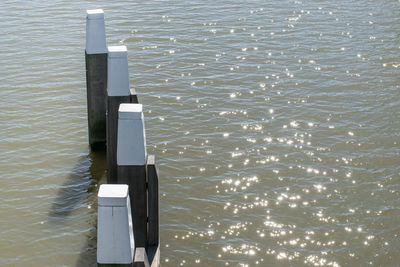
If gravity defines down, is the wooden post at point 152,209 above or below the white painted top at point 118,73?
below

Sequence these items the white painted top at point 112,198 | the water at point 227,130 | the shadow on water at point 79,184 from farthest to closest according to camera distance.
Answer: the shadow on water at point 79,184 → the water at point 227,130 → the white painted top at point 112,198

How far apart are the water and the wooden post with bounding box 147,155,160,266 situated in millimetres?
1098

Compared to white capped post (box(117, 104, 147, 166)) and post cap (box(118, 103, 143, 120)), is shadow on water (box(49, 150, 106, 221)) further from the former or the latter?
post cap (box(118, 103, 143, 120))

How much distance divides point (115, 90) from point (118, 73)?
224 millimetres

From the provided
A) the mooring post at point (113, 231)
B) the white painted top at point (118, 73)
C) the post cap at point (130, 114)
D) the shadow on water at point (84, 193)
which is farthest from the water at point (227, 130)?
the mooring post at point (113, 231)

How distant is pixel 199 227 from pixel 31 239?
2383 mm

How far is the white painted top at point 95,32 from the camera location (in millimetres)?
10086

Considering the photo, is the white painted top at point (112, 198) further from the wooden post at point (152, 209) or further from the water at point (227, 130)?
the water at point (227, 130)

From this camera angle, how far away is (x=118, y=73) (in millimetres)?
8609

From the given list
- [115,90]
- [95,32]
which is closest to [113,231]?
[115,90]

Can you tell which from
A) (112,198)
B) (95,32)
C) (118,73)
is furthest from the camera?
(95,32)

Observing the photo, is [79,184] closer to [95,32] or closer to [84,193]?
[84,193]

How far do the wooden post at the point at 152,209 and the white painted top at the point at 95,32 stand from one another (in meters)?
3.46

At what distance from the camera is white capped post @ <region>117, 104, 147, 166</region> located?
6.87 metres
